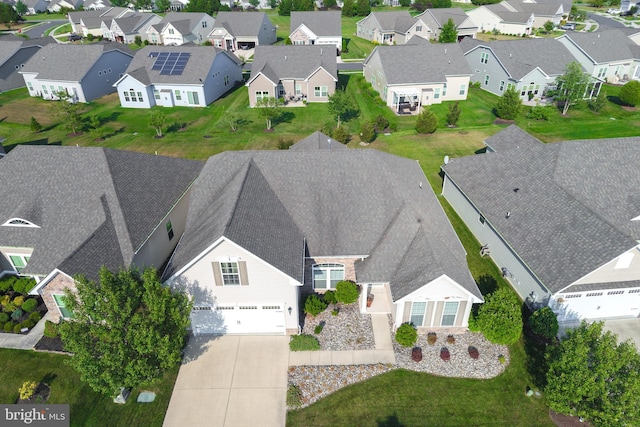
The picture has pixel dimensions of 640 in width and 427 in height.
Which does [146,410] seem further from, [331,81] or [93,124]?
[331,81]

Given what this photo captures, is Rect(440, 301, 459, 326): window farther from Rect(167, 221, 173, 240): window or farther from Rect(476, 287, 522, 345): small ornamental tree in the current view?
Rect(167, 221, 173, 240): window

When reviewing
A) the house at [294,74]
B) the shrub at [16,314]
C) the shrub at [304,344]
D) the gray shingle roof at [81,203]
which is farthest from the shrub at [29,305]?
the house at [294,74]

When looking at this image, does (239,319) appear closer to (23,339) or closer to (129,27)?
(23,339)

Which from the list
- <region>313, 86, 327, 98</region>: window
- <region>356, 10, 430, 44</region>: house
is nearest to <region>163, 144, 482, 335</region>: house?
<region>313, 86, 327, 98</region>: window

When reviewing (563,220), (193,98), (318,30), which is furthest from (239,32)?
(563,220)

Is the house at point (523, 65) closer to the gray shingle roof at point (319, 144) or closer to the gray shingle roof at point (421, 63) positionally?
the gray shingle roof at point (421, 63)
